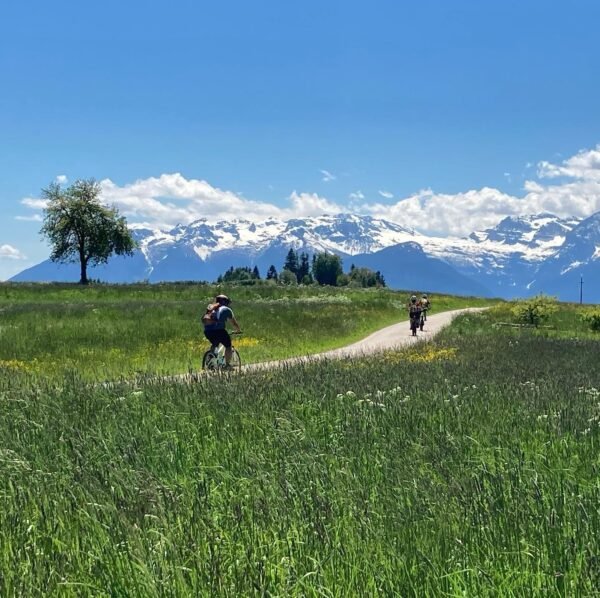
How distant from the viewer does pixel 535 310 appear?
38.9m

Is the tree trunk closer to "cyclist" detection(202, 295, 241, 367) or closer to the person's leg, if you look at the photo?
"cyclist" detection(202, 295, 241, 367)

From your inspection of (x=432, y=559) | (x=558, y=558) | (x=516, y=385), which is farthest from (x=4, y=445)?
(x=516, y=385)

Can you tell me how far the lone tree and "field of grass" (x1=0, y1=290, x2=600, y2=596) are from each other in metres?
71.6

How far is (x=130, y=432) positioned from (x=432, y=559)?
4.03 m

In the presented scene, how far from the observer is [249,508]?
4371mm

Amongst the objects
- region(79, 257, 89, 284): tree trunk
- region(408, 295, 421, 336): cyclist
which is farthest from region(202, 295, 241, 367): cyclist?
region(79, 257, 89, 284): tree trunk

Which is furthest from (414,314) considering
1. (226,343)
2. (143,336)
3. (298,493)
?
(298,493)

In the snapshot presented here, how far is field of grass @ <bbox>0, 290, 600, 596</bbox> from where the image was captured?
3.30 meters

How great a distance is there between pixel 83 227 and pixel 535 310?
56794 millimetres

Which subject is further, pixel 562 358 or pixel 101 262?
pixel 101 262

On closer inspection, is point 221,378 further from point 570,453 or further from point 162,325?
point 162,325

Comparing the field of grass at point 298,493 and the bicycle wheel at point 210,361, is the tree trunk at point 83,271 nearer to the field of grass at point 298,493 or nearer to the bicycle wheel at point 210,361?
the bicycle wheel at point 210,361

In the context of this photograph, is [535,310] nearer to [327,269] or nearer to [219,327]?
[219,327]

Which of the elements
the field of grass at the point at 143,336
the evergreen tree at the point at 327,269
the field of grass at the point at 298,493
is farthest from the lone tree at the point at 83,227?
the evergreen tree at the point at 327,269
